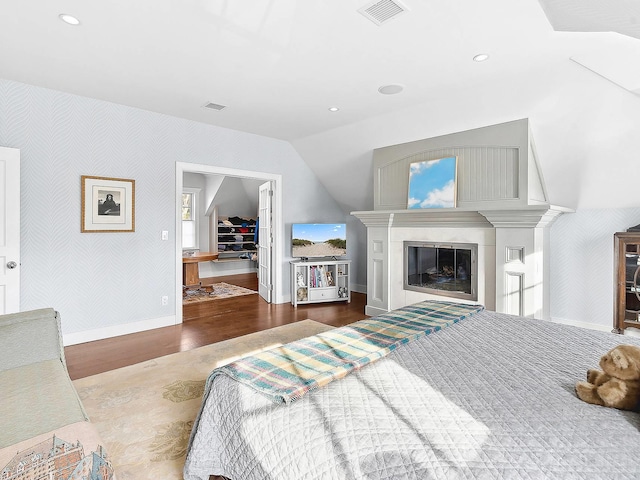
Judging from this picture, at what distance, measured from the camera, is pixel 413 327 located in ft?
6.17

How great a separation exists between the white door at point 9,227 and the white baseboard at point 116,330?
0.64 metres

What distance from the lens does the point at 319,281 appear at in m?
5.31

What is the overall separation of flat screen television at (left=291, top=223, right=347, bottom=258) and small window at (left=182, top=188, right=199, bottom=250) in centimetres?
380

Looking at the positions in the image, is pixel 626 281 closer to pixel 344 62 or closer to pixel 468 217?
pixel 468 217

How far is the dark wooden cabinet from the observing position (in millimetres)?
3111

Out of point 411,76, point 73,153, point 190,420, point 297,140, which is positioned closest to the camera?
point 190,420

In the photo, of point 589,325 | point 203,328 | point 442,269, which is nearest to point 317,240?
point 442,269

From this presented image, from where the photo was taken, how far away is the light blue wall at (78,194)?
3.25 m

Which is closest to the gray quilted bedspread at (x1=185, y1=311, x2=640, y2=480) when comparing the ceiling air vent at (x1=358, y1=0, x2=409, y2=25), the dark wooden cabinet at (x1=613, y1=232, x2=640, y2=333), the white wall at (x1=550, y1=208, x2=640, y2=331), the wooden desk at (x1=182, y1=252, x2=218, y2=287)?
the ceiling air vent at (x1=358, y1=0, x2=409, y2=25)

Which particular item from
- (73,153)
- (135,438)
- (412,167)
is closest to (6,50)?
(73,153)

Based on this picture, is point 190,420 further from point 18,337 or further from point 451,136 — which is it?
point 451,136

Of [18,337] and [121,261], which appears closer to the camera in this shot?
[18,337]

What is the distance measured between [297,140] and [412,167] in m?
1.84

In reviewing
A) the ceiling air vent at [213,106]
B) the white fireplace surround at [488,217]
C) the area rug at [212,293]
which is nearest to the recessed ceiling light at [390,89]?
the white fireplace surround at [488,217]
